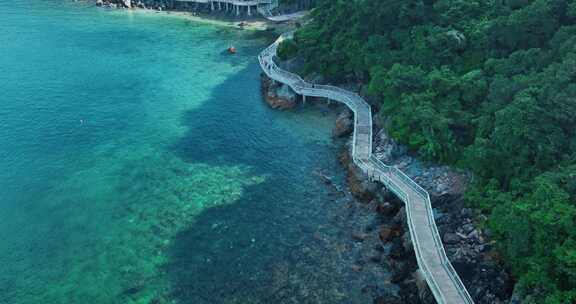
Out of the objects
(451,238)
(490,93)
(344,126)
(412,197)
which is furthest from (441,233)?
(344,126)

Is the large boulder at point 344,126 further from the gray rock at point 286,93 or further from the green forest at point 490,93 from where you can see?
the gray rock at point 286,93

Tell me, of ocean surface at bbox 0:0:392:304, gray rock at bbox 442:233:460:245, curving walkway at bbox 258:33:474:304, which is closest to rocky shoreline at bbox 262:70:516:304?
gray rock at bbox 442:233:460:245

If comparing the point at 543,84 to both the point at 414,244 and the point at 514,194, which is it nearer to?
the point at 514,194

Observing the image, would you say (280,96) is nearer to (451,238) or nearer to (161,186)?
(161,186)

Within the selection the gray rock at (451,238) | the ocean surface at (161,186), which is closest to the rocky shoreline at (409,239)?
the gray rock at (451,238)

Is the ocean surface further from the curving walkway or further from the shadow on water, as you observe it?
the curving walkway
